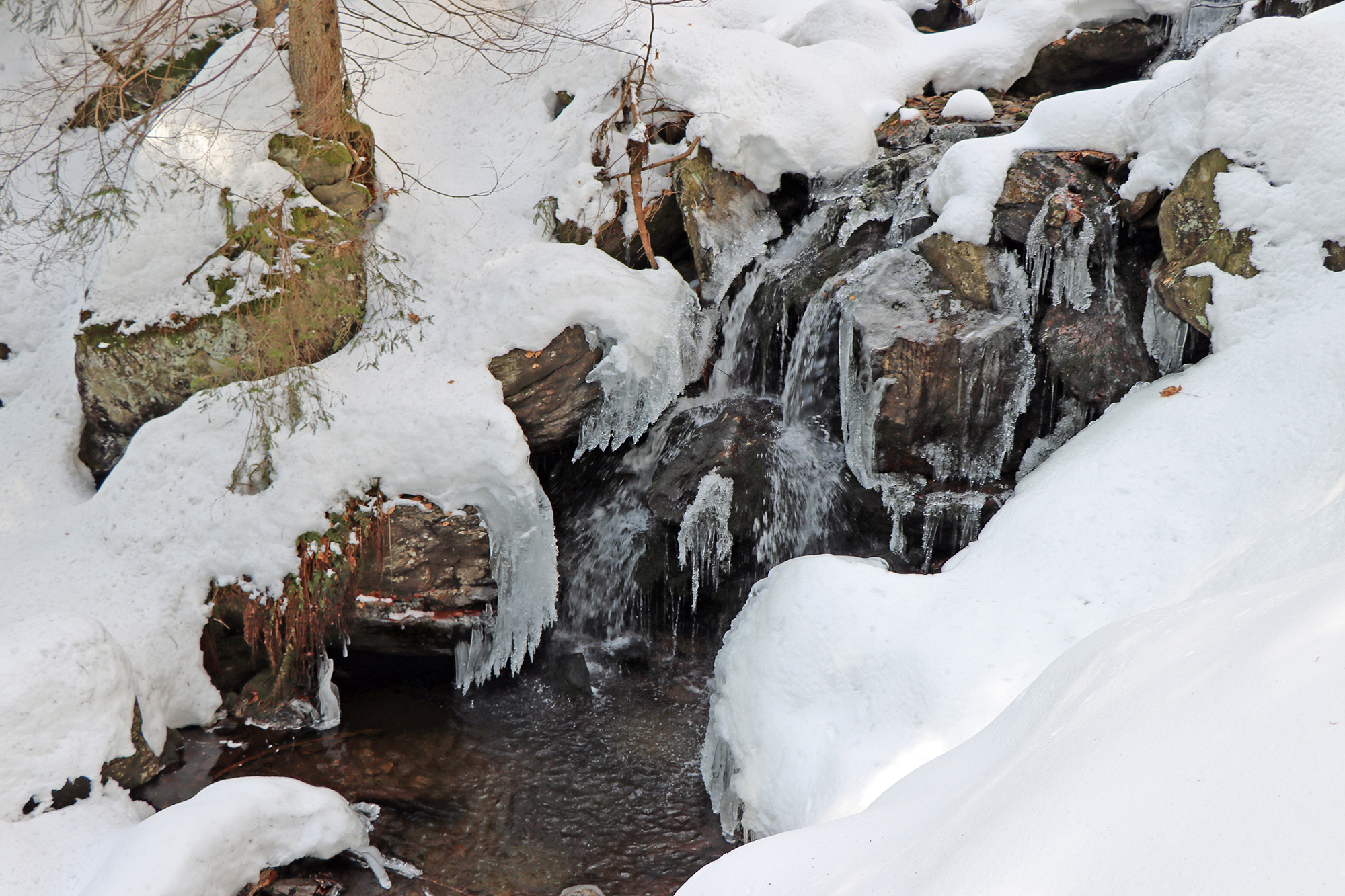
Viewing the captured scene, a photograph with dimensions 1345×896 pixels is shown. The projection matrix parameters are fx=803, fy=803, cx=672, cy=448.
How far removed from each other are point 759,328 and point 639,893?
3.68 m

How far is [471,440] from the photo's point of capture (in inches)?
195

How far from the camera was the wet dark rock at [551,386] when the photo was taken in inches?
207

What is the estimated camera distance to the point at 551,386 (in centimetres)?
530

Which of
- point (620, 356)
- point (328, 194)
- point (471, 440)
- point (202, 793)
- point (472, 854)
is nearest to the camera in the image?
point (202, 793)

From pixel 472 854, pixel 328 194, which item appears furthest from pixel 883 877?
pixel 328 194

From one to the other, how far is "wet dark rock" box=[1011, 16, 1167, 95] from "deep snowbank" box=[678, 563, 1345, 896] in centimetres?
707

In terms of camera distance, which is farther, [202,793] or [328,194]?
[328,194]

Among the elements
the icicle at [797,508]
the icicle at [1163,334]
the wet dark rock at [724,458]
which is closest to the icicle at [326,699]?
the wet dark rock at [724,458]

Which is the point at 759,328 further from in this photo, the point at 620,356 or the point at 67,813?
the point at 67,813

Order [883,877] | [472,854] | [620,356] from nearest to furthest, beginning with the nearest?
[883,877] → [472,854] → [620,356]

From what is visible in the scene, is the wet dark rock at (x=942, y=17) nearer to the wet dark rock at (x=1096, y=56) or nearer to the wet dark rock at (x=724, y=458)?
the wet dark rock at (x=1096, y=56)

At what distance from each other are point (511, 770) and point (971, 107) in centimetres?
613

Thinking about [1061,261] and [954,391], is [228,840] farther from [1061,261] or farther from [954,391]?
[1061,261]

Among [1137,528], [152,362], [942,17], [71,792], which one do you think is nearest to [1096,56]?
[942,17]
